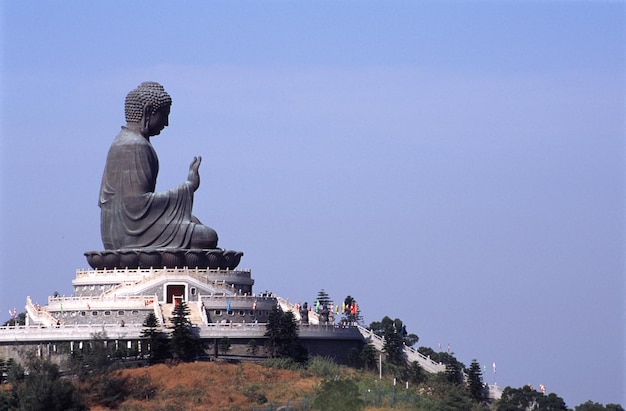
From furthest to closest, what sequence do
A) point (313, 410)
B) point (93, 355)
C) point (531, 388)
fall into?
point (531, 388) → point (93, 355) → point (313, 410)

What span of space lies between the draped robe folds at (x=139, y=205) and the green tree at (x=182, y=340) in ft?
32.8

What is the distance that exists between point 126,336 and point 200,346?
3.26 m

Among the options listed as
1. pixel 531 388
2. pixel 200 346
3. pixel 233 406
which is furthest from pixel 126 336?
pixel 531 388

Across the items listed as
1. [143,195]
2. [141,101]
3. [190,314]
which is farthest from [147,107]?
[190,314]

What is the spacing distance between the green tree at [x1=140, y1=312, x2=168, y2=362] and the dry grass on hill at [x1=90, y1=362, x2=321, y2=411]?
2.73 ft

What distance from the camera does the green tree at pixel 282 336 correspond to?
80.9 meters

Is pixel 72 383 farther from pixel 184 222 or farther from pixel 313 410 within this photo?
pixel 184 222

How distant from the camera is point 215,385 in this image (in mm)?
76562

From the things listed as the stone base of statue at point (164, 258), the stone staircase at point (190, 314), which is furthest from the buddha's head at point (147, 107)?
the stone staircase at point (190, 314)

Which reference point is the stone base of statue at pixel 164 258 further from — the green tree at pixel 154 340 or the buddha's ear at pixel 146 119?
the green tree at pixel 154 340

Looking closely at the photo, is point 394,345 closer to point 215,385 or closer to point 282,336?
point 282,336

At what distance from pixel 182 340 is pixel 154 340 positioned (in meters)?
1.13

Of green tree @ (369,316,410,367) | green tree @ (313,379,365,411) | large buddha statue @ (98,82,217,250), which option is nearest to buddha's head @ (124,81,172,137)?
large buddha statue @ (98,82,217,250)

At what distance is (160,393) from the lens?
75625 millimetres
